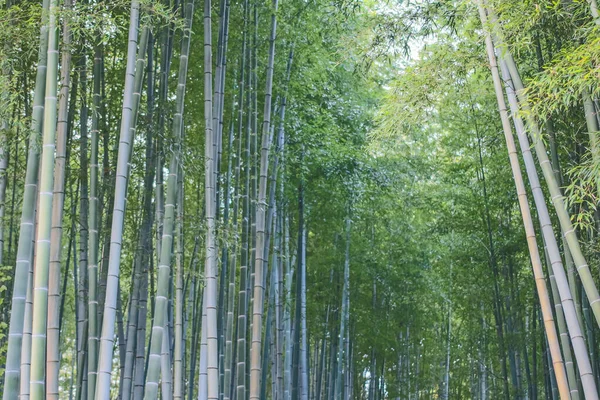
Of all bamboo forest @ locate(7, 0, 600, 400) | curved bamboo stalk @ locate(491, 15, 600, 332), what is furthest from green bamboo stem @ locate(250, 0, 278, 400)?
curved bamboo stalk @ locate(491, 15, 600, 332)

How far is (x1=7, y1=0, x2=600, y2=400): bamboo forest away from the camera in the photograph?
4.05 metres

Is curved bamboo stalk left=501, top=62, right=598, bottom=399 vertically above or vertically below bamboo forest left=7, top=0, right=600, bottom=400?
below

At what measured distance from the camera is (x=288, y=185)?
27.6ft

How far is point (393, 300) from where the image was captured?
12031 millimetres

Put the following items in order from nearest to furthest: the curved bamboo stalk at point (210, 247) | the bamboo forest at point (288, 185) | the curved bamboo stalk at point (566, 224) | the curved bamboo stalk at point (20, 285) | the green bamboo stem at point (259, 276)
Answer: the curved bamboo stalk at point (20, 285) < the curved bamboo stalk at point (566, 224) < the bamboo forest at point (288, 185) < the curved bamboo stalk at point (210, 247) < the green bamboo stem at point (259, 276)

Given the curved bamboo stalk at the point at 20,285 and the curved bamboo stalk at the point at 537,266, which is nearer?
the curved bamboo stalk at the point at 20,285

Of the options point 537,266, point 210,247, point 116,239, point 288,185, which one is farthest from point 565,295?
point 288,185

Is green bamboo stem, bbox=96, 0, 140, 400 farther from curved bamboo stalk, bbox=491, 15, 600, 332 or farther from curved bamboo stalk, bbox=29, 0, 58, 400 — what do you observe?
curved bamboo stalk, bbox=491, 15, 600, 332

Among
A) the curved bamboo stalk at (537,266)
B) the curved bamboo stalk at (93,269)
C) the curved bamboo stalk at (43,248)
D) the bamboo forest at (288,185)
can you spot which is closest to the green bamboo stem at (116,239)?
the bamboo forest at (288,185)

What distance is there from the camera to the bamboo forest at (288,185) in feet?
13.3

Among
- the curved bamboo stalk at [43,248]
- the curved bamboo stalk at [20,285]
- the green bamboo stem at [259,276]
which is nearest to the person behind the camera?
the curved bamboo stalk at [43,248]

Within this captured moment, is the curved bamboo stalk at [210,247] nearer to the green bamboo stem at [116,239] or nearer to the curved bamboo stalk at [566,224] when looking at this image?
the green bamboo stem at [116,239]

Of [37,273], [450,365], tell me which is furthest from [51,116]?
[450,365]

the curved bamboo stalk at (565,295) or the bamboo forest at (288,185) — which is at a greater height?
the bamboo forest at (288,185)
